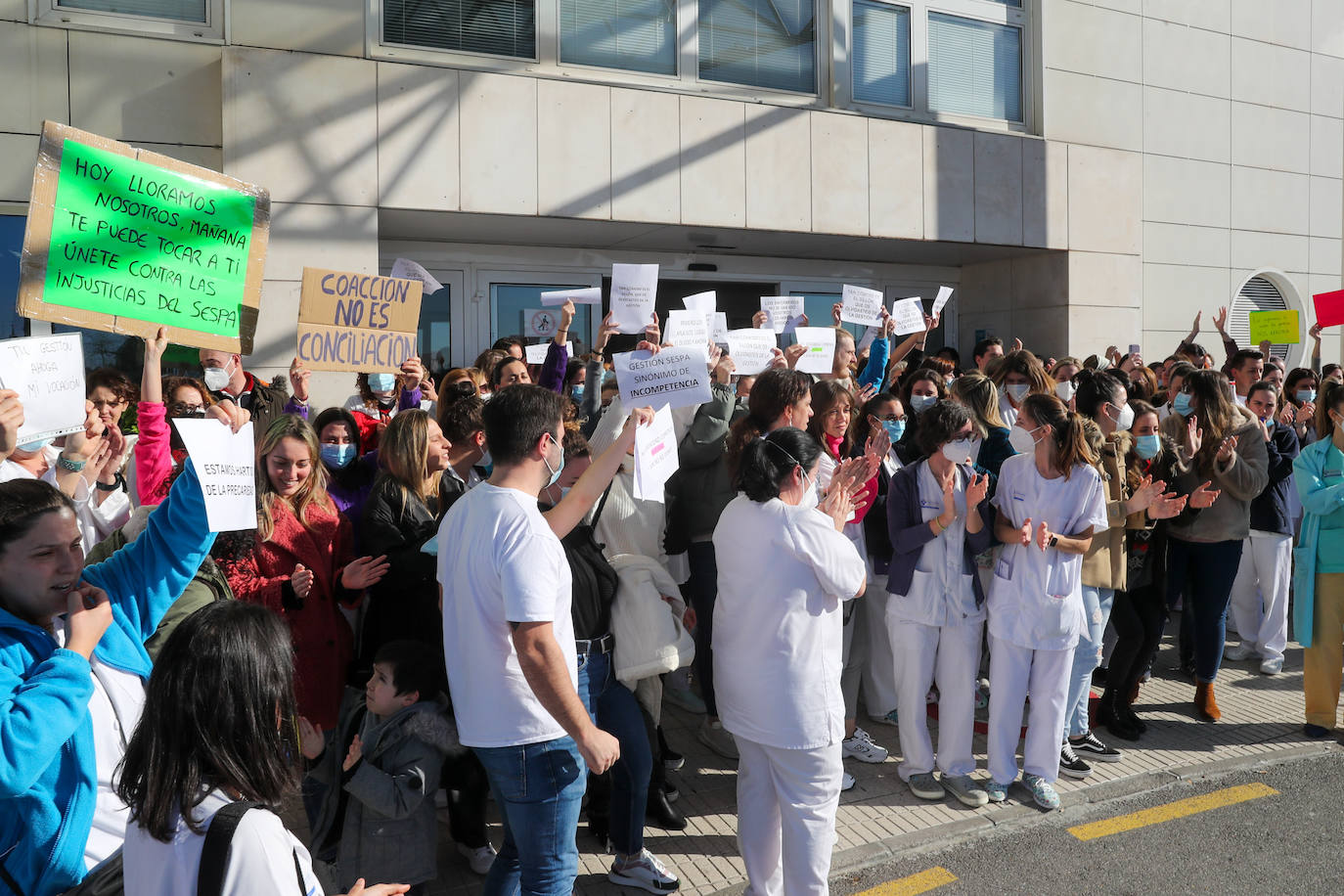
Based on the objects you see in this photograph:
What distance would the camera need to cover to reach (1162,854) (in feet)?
13.8

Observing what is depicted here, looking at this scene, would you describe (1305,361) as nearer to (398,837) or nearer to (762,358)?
(762,358)

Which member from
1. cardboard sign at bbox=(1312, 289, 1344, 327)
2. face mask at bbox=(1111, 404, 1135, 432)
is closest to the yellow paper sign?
cardboard sign at bbox=(1312, 289, 1344, 327)

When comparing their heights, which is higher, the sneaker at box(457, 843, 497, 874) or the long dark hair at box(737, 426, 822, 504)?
the long dark hair at box(737, 426, 822, 504)

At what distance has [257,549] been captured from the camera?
381 cm

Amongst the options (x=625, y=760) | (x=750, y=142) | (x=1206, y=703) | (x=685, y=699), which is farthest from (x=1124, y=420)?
(x=750, y=142)

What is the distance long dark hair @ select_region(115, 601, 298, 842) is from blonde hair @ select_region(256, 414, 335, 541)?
2090mm

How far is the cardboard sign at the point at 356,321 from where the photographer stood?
5414 millimetres

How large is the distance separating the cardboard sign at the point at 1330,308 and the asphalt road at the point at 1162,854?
5853mm

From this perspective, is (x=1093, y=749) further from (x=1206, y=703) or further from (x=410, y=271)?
(x=410, y=271)

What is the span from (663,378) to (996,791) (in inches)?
108

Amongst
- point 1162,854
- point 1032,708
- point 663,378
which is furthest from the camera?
point 1032,708

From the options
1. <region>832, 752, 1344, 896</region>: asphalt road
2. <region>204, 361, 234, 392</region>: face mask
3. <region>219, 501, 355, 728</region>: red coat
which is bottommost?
<region>832, 752, 1344, 896</region>: asphalt road

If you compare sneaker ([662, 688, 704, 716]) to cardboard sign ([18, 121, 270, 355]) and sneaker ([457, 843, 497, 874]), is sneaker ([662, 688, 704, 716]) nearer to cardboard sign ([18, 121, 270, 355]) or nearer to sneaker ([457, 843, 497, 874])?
sneaker ([457, 843, 497, 874])

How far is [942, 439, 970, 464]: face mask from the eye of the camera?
453 cm
